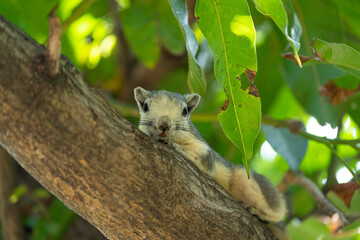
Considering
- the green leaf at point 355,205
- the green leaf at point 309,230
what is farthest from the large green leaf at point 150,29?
the green leaf at point 309,230

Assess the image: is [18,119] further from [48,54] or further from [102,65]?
[102,65]

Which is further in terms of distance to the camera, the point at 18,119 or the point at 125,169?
the point at 125,169

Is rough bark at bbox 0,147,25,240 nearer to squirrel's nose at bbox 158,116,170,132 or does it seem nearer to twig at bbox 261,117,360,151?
squirrel's nose at bbox 158,116,170,132

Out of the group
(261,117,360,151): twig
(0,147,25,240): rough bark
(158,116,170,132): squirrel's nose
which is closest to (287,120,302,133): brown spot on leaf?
(261,117,360,151): twig

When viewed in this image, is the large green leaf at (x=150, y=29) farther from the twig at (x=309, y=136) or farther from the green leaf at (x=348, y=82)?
the green leaf at (x=348, y=82)

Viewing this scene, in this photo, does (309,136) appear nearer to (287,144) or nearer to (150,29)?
(287,144)

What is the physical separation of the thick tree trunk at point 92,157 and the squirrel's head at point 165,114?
606mm

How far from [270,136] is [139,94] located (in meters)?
0.85

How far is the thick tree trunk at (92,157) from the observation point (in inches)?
60.2

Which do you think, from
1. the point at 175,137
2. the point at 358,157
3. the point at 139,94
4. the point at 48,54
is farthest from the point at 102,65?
the point at 48,54

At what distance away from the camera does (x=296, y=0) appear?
10.2 feet

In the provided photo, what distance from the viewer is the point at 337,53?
2080 mm

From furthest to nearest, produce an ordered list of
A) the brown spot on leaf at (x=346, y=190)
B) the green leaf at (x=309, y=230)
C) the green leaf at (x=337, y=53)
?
the brown spot on leaf at (x=346, y=190) < the green leaf at (x=337, y=53) < the green leaf at (x=309, y=230)

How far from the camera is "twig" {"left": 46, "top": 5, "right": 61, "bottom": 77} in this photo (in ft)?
4.84
